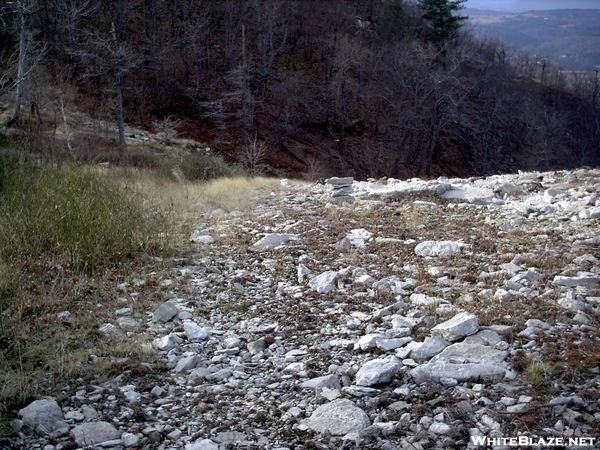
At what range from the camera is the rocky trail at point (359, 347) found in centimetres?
255

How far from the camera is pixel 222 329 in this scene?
3.85 m

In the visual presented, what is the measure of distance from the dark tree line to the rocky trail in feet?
72.8

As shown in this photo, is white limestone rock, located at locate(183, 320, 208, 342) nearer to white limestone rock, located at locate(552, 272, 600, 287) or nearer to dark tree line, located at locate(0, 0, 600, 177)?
white limestone rock, located at locate(552, 272, 600, 287)

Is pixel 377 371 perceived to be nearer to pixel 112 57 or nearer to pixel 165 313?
pixel 165 313

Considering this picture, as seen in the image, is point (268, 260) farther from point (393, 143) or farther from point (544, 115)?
point (544, 115)

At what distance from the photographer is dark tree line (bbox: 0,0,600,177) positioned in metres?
28.8

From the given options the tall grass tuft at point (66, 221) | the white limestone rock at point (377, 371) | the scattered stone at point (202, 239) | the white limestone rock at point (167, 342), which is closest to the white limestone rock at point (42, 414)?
the white limestone rock at point (167, 342)

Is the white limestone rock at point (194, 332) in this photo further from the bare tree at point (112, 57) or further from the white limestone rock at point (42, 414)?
the bare tree at point (112, 57)

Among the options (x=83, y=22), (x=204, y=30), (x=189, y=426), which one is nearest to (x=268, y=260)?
(x=189, y=426)

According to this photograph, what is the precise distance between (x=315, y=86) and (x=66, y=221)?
34.1 m

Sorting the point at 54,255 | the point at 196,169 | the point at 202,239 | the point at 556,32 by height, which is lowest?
the point at 196,169

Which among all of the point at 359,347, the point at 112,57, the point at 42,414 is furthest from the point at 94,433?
the point at 112,57

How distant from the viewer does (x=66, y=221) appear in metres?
5.12

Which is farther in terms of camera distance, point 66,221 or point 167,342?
point 66,221
